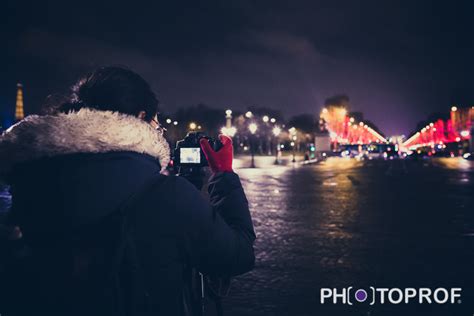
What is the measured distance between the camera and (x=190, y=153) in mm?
2635

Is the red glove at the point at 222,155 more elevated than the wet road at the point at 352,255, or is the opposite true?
the red glove at the point at 222,155

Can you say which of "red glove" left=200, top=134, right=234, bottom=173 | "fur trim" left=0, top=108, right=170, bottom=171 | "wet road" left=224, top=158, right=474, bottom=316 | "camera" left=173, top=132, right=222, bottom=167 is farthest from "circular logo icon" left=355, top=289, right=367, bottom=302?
"fur trim" left=0, top=108, right=170, bottom=171

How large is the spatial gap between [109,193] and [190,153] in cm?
95

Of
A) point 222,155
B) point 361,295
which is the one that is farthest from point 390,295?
point 222,155

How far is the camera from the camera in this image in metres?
2.57

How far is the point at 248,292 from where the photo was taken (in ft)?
18.1

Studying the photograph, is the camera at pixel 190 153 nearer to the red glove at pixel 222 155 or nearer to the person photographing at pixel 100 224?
the red glove at pixel 222 155

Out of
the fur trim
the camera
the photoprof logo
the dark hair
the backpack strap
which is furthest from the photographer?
the photoprof logo

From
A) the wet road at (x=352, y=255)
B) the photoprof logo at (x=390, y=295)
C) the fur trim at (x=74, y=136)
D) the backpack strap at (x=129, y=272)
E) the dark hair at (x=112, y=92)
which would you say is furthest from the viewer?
the photoprof logo at (x=390, y=295)

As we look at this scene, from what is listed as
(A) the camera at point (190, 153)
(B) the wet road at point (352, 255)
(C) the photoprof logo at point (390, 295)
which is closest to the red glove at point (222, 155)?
(A) the camera at point (190, 153)

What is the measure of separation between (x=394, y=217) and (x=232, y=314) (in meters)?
7.90

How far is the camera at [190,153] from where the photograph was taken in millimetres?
2566

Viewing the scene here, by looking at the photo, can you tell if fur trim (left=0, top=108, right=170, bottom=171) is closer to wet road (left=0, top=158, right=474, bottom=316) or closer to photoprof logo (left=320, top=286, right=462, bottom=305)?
wet road (left=0, top=158, right=474, bottom=316)

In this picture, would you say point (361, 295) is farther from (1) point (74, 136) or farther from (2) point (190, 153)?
(1) point (74, 136)
